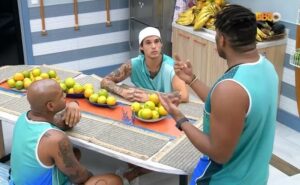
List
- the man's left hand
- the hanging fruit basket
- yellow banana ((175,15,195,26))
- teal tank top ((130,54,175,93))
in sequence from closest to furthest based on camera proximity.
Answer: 1. the man's left hand
2. teal tank top ((130,54,175,93))
3. the hanging fruit basket
4. yellow banana ((175,15,195,26))

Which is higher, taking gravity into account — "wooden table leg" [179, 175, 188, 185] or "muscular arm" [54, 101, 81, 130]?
"muscular arm" [54, 101, 81, 130]

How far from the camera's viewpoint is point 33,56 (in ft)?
15.6

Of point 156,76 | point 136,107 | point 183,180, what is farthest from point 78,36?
point 183,180

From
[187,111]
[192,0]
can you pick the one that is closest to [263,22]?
[192,0]

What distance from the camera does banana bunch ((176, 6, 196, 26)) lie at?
14.7ft

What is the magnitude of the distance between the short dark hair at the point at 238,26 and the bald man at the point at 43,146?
94 cm

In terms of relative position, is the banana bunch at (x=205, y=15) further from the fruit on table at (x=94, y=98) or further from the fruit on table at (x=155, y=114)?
the fruit on table at (x=155, y=114)

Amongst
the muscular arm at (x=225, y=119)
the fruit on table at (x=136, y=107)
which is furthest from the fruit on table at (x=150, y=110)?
the muscular arm at (x=225, y=119)

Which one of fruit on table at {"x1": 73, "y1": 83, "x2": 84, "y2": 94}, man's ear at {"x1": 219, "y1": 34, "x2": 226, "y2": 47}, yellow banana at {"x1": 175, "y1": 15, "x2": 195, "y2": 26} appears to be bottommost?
fruit on table at {"x1": 73, "y1": 83, "x2": 84, "y2": 94}

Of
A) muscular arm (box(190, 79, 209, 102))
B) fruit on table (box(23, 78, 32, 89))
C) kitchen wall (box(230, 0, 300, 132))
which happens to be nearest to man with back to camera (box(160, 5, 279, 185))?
muscular arm (box(190, 79, 209, 102))

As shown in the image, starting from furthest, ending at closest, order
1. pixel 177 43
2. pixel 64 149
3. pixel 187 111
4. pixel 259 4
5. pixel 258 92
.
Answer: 1. pixel 177 43
2. pixel 259 4
3. pixel 187 111
4. pixel 64 149
5. pixel 258 92

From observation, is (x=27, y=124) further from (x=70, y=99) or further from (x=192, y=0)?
(x=192, y=0)

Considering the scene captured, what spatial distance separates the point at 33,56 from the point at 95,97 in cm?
245

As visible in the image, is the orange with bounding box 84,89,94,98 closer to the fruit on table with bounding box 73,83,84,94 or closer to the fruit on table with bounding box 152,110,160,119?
the fruit on table with bounding box 73,83,84,94
